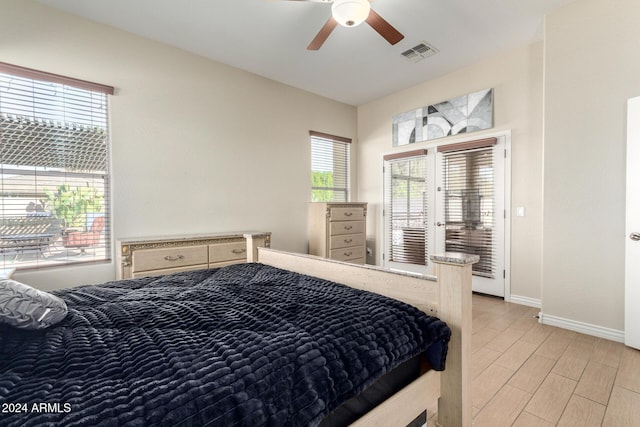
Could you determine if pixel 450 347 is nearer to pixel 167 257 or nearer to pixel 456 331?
pixel 456 331

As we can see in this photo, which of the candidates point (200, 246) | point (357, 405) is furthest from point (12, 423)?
point (200, 246)

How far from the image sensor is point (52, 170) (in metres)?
2.59

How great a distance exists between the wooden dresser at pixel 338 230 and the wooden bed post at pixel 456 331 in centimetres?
280

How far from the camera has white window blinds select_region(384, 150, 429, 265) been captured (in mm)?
4359

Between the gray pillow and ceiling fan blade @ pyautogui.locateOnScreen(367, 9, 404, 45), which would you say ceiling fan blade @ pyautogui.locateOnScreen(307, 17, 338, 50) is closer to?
ceiling fan blade @ pyautogui.locateOnScreen(367, 9, 404, 45)

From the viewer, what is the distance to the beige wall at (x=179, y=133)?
2.62 m

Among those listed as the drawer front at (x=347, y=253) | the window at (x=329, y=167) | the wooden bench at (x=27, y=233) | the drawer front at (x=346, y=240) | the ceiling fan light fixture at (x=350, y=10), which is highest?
the ceiling fan light fixture at (x=350, y=10)

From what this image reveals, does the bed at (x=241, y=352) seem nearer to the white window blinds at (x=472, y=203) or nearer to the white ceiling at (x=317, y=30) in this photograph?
the white ceiling at (x=317, y=30)

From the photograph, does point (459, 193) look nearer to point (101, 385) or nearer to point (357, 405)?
point (357, 405)

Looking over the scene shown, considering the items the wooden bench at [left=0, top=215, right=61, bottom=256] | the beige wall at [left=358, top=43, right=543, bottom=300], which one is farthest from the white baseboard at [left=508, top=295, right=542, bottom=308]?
the wooden bench at [left=0, top=215, right=61, bottom=256]

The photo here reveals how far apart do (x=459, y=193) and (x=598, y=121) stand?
1595mm

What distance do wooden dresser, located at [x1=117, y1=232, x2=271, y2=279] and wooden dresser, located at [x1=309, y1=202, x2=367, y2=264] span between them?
1.02 meters

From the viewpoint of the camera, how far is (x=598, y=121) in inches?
99.2

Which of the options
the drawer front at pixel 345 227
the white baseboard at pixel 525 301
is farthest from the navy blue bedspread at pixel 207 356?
the white baseboard at pixel 525 301
